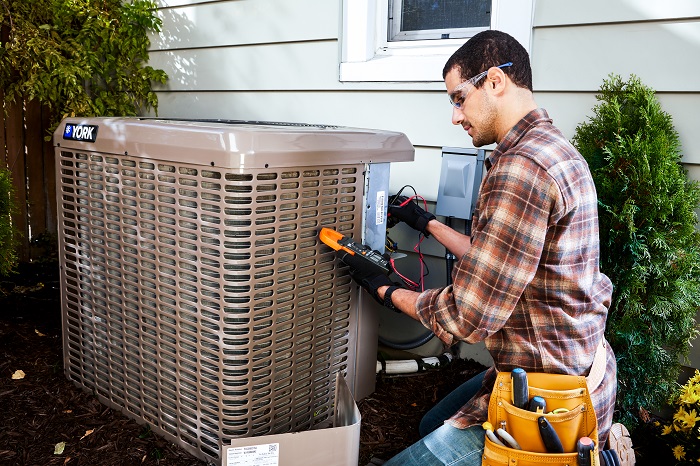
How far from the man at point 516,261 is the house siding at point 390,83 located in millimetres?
955

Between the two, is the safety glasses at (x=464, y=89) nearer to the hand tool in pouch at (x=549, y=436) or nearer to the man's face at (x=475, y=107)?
the man's face at (x=475, y=107)

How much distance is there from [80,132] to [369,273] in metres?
1.21

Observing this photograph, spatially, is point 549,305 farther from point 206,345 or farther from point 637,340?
point 206,345

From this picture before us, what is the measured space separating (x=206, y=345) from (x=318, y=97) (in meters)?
1.85

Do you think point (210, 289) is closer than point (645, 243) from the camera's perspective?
Yes

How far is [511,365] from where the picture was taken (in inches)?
62.1

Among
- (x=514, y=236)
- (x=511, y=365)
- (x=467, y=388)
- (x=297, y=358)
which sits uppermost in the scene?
(x=514, y=236)

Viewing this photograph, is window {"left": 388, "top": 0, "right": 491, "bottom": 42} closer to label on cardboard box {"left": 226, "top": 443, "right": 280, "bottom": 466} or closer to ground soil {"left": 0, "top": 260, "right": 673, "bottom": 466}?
ground soil {"left": 0, "top": 260, "right": 673, "bottom": 466}

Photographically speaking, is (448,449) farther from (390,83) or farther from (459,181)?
(390,83)


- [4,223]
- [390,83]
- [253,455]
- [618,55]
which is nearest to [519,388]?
[253,455]

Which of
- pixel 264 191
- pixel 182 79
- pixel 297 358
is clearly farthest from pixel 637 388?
pixel 182 79

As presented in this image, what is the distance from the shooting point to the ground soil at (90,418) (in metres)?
2.01

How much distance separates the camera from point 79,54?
12.2 ft

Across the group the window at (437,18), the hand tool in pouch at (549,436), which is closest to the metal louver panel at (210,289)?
the hand tool in pouch at (549,436)
